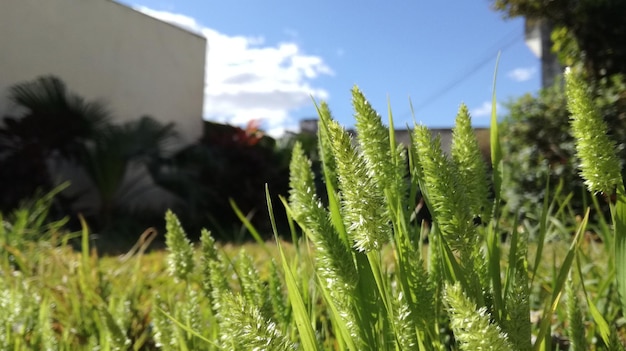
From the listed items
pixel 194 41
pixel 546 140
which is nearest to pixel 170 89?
pixel 194 41

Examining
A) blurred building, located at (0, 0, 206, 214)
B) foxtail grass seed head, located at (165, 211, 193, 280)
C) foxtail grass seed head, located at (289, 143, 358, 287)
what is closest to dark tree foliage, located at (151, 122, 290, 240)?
blurred building, located at (0, 0, 206, 214)

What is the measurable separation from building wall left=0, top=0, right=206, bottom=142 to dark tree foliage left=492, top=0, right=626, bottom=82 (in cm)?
549

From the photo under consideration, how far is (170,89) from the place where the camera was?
9.58 meters

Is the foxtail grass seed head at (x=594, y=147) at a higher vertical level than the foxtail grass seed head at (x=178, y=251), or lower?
higher

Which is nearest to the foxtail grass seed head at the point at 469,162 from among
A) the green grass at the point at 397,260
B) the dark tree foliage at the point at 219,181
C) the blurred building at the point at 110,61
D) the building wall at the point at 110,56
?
the green grass at the point at 397,260

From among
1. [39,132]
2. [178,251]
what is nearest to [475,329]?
[178,251]

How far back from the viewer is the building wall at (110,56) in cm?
743

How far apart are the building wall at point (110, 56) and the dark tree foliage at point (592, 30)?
18.0 feet

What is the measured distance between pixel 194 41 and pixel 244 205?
3.61 m

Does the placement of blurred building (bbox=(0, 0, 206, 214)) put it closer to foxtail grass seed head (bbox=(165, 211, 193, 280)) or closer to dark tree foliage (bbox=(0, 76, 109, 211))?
dark tree foliage (bbox=(0, 76, 109, 211))

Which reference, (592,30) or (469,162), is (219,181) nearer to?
(592,30)

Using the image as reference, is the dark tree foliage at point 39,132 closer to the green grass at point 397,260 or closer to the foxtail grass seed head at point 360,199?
the green grass at point 397,260

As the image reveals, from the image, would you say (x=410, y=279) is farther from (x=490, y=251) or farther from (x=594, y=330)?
(x=594, y=330)

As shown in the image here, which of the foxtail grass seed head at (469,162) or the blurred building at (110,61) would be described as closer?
the foxtail grass seed head at (469,162)
